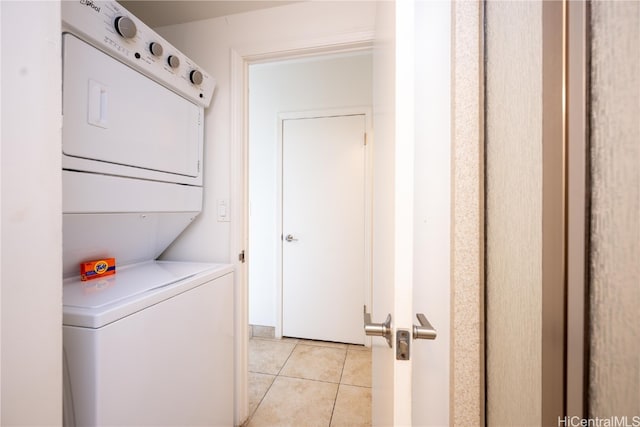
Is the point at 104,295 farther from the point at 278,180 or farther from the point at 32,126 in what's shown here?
the point at 278,180

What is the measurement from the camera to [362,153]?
7.48 feet

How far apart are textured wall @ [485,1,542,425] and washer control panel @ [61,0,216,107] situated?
50.3 inches

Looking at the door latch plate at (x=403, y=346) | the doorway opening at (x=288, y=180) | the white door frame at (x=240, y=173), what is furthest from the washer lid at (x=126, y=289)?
the doorway opening at (x=288, y=180)

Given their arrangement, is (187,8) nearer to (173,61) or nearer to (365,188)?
(173,61)

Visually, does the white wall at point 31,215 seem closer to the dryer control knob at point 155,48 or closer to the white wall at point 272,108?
the dryer control knob at point 155,48

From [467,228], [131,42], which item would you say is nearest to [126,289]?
[131,42]

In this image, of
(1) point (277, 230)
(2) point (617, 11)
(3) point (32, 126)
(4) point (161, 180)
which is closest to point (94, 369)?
(3) point (32, 126)

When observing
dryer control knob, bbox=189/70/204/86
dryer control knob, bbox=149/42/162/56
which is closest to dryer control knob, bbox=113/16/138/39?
dryer control knob, bbox=149/42/162/56

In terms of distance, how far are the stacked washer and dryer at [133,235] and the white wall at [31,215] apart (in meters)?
0.24

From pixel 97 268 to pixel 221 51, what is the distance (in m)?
1.37

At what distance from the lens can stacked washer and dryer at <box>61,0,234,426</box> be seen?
0.74 m

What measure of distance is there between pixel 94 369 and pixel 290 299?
183 cm

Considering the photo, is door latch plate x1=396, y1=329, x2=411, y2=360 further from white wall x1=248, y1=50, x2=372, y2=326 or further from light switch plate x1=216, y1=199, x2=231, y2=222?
white wall x1=248, y1=50, x2=372, y2=326

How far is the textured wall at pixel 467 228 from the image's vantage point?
2.40ft
